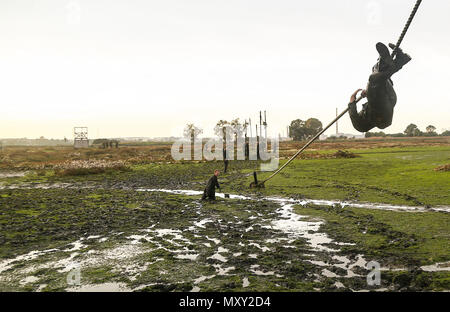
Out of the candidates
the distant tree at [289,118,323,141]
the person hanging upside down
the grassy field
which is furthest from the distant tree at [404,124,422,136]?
the person hanging upside down

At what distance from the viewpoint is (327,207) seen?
15.4m

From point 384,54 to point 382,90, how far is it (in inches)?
14.8

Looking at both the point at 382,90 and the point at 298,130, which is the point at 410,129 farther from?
the point at 382,90

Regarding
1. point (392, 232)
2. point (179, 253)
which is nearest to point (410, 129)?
point (392, 232)

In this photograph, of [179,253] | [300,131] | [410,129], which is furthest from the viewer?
[410,129]

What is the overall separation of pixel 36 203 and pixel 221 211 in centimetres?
1068

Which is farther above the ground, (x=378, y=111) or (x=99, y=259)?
(x=378, y=111)

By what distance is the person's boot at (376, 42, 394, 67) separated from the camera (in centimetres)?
350

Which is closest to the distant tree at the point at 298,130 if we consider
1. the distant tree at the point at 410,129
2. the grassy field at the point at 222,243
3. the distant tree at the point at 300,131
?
the distant tree at the point at 300,131

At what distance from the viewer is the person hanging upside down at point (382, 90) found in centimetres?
353

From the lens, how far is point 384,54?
353 centimetres

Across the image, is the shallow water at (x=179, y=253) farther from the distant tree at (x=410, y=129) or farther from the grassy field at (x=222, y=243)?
the distant tree at (x=410, y=129)
